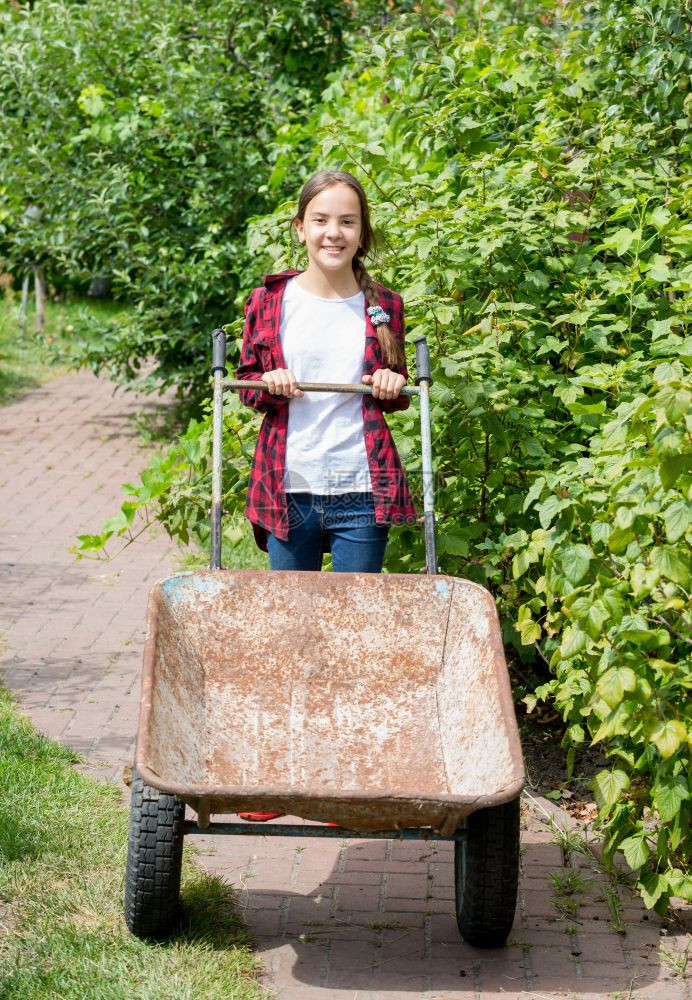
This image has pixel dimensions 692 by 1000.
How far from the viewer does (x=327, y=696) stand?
3764 millimetres

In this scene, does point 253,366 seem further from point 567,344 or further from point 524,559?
point 567,344

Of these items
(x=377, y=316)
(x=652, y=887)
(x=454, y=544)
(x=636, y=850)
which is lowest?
(x=652, y=887)

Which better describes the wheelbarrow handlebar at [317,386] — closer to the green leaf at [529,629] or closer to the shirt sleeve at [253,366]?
the shirt sleeve at [253,366]

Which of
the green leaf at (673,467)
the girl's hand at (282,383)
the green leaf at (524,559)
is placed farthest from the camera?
the green leaf at (524,559)

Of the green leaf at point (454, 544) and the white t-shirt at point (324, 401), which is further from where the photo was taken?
the green leaf at point (454, 544)

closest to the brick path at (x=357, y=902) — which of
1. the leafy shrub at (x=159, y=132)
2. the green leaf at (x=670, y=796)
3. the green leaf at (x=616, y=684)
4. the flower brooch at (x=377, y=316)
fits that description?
the green leaf at (x=670, y=796)

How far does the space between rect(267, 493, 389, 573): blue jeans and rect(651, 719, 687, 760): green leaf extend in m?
1.07

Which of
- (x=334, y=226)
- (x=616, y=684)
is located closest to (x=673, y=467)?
(x=616, y=684)

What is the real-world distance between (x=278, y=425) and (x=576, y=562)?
1.06m

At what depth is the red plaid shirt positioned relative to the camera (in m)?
3.83

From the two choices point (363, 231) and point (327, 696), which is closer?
point (327, 696)

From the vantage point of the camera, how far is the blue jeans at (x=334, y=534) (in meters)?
3.85

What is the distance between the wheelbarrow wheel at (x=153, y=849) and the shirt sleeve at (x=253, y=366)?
3.71ft

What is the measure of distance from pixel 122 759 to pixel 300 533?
129 centimetres
